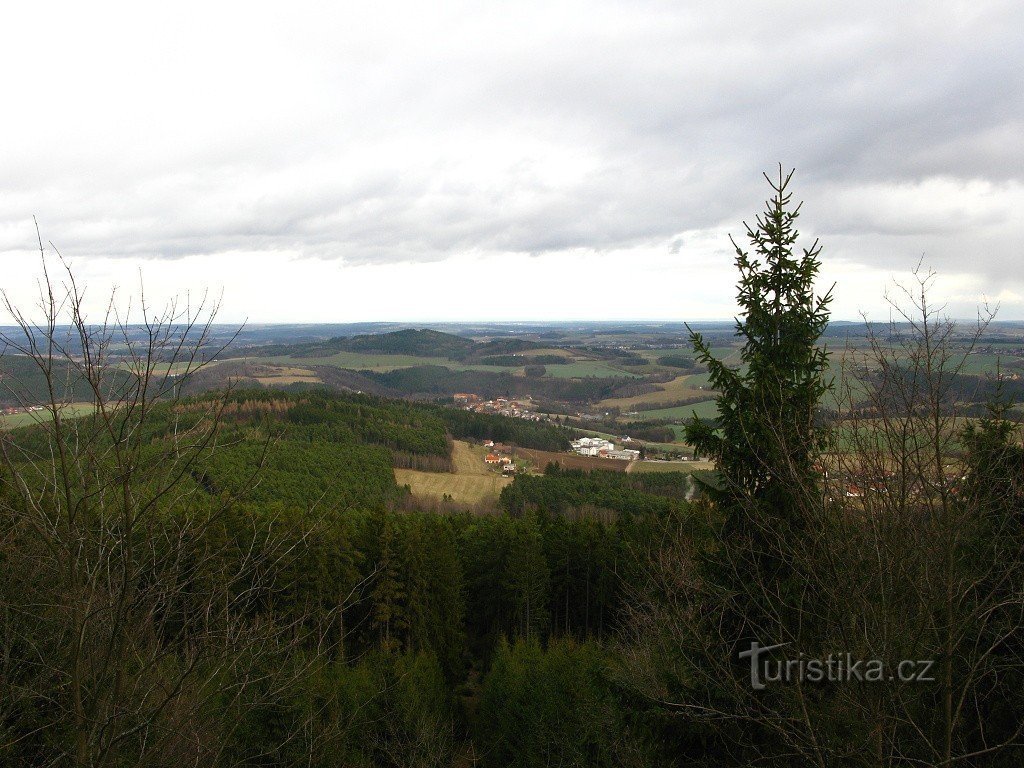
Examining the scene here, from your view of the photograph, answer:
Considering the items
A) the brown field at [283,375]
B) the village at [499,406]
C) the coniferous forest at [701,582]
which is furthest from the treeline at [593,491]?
the brown field at [283,375]

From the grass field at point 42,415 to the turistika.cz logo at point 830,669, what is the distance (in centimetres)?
574

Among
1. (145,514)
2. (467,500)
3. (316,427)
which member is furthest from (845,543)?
(316,427)

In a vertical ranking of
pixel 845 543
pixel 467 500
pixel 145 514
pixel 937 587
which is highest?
pixel 145 514

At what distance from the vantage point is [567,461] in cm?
5456

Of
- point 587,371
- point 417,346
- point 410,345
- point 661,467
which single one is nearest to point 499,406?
point 587,371

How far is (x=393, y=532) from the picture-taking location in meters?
19.0

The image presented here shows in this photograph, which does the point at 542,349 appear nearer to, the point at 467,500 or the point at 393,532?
the point at 467,500

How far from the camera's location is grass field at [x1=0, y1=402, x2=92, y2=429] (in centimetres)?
374

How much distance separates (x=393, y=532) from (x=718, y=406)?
48.4 ft

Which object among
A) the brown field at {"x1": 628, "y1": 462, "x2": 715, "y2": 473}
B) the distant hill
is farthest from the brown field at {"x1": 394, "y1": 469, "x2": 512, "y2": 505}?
the distant hill

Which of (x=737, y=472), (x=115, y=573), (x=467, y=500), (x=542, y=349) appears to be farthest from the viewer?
(x=542, y=349)

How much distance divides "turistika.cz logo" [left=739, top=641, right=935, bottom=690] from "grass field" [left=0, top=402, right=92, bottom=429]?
574cm

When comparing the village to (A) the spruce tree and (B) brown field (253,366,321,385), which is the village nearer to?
(B) brown field (253,366,321,385)

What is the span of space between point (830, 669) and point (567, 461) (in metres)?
50.2
